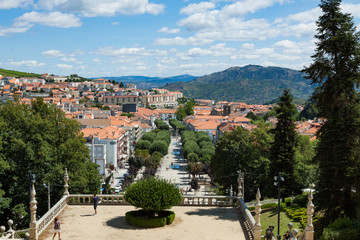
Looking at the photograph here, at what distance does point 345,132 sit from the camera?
2609 cm

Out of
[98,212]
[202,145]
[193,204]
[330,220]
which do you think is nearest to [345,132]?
[330,220]

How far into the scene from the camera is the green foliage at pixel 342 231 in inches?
835

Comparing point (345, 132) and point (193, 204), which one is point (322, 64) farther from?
point (193, 204)

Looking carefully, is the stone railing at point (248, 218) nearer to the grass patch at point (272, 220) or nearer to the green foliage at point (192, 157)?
the grass patch at point (272, 220)

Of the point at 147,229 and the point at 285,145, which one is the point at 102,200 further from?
the point at 285,145

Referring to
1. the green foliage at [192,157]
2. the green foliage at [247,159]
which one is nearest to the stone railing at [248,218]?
the green foliage at [247,159]

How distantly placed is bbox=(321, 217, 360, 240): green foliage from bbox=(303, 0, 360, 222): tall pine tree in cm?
348

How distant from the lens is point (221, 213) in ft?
83.1

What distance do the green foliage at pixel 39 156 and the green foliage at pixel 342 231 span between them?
68.5 feet

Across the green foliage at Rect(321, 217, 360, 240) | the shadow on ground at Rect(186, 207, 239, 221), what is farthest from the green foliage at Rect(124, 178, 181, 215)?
the green foliage at Rect(321, 217, 360, 240)

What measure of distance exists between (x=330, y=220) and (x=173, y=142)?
11865 cm

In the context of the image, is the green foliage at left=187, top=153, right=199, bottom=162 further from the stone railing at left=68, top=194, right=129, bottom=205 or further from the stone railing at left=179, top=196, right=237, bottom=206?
the stone railing at left=68, top=194, right=129, bottom=205

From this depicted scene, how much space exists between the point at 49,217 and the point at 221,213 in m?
10.5

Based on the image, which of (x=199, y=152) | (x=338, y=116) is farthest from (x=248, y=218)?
(x=199, y=152)
